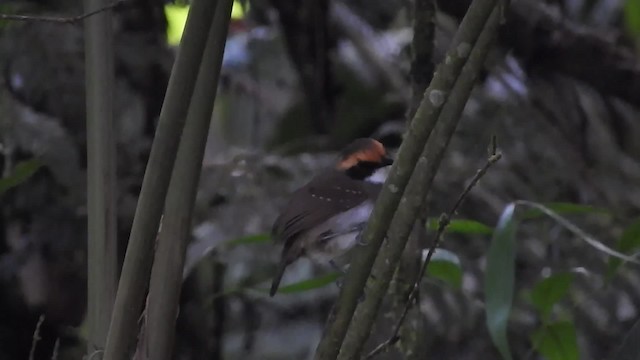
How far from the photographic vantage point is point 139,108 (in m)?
1.70

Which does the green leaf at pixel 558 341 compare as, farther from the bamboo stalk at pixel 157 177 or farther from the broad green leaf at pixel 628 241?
the bamboo stalk at pixel 157 177

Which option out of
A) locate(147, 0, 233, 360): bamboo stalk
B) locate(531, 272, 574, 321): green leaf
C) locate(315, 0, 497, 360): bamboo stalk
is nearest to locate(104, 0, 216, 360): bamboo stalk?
locate(147, 0, 233, 360): bamboo stalk

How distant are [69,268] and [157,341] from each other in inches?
33.9

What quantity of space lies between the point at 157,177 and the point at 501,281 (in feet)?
1.62

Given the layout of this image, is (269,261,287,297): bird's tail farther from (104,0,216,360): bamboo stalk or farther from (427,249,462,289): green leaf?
(104,0,216,360): bamboo stalk

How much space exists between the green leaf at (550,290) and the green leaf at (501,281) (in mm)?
52

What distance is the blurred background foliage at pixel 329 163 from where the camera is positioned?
1.54 meters

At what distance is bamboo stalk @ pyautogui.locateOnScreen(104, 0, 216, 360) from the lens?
0.77 m

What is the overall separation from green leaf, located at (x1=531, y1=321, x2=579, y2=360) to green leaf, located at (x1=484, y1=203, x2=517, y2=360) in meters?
0.07

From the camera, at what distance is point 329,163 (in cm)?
202

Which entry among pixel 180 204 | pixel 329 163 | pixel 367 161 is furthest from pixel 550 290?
pixel 329 163

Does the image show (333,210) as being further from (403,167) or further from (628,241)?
(403,167)

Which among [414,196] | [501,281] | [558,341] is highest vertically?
[414,196]

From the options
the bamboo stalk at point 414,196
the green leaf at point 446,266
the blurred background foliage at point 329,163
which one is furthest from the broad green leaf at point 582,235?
the bamboo stalk at point 414,196
